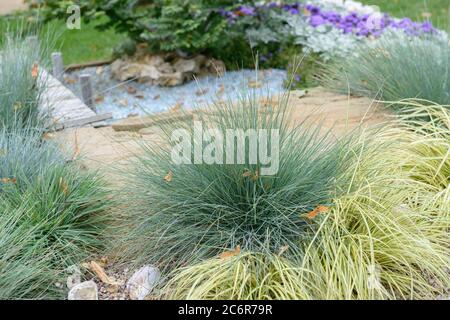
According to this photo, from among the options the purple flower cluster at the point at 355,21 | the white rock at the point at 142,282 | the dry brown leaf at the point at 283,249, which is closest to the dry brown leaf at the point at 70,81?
the purple flower cluster at the point at 355,21

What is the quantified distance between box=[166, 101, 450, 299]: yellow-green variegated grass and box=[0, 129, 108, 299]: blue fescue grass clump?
1.83ft

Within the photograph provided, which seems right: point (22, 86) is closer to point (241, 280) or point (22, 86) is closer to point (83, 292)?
point (83, 292)

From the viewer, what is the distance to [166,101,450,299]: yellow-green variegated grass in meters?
2.76

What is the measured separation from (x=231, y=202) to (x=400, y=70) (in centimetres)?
214

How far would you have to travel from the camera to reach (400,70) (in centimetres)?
471

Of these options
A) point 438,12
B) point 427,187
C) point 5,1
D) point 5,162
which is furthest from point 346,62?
point 5,1

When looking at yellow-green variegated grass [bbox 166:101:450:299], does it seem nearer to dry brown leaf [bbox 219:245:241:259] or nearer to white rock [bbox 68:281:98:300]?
dry brown leaf [bbox 219:245:241:259]

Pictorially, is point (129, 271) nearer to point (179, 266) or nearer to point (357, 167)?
point (179, 266)

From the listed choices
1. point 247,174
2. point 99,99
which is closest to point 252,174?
point 247,174

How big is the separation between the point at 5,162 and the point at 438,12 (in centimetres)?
698

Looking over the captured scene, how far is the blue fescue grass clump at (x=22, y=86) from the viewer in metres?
4.39

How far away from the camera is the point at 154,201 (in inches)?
126

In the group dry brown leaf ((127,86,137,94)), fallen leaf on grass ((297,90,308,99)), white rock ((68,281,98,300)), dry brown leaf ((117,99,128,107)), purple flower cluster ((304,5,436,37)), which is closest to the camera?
white rock ((68,281,98,300))

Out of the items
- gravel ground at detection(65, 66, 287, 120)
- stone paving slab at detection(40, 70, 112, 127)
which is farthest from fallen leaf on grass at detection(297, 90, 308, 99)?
stone paving slab at detection(40, 70, 112, 127)
